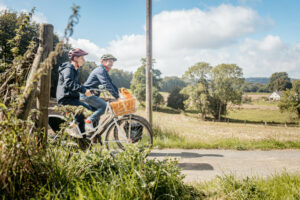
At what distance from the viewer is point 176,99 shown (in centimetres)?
4912

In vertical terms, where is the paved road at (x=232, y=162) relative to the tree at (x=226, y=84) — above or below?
below

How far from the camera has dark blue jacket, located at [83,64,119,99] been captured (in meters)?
3.88

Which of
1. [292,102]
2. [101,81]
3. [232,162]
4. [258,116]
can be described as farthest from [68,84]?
[258,116]

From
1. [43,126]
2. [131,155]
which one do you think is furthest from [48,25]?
[131,155]

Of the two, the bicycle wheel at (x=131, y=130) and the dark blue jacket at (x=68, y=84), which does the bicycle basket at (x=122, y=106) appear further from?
the dark blue jacket at (x=68, y=84)

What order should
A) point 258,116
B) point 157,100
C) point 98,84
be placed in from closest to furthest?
point 98,84
point 258,116
point 157,100

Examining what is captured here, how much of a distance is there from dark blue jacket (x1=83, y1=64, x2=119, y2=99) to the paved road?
173 centimetres

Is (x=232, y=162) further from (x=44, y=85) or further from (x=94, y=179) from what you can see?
(x=44, y=85)

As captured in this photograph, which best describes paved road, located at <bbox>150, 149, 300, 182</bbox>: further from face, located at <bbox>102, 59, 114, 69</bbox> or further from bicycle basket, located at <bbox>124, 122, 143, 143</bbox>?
face, located at <bbox>102, 59, 114, 69</bbox>

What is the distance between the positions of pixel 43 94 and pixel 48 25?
88 cm

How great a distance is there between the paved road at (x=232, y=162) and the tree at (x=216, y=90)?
3396cm

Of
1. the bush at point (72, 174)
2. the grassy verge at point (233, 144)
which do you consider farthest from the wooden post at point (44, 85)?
the grassy verge at point (233, 144)

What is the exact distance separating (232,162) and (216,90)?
3674cm

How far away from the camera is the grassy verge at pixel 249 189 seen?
2.12m
